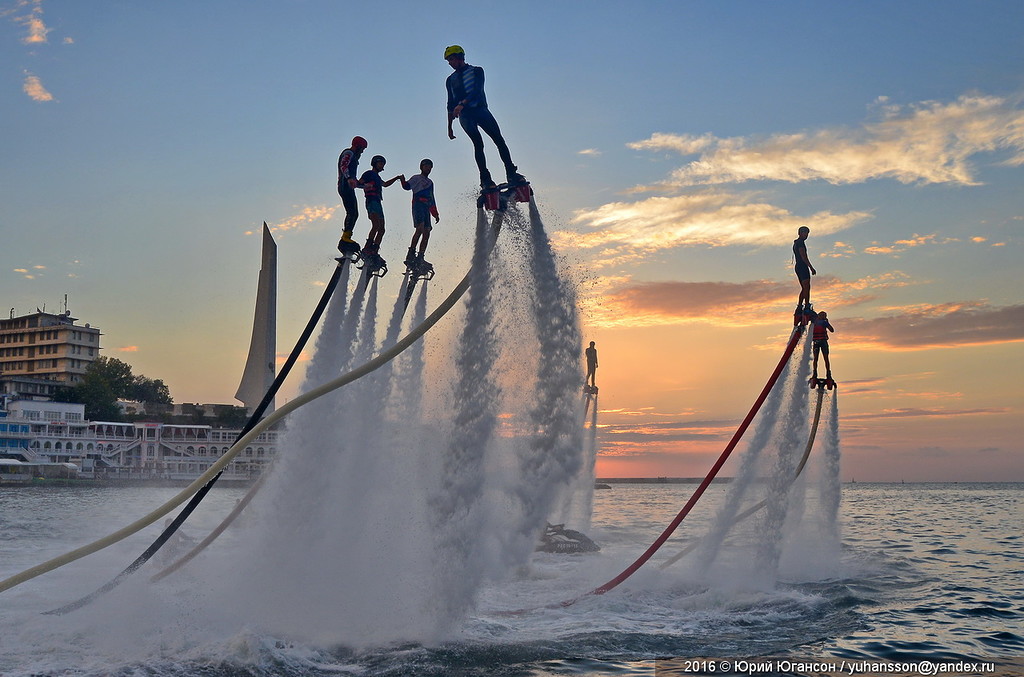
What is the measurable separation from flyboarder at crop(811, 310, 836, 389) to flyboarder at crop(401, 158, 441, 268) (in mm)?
12669

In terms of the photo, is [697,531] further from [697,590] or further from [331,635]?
[331,635]

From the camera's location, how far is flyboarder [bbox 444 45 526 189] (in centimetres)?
1547

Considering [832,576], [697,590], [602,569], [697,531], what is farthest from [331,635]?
[697,531]

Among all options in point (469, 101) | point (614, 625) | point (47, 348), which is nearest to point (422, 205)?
point (469, 101)

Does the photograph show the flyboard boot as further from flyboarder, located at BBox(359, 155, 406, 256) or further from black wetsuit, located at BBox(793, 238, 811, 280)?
black wetsuit, located at BBox(793, 238, 811, 280)

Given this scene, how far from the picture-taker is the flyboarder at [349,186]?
19625mm

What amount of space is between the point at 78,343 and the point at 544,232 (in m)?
174

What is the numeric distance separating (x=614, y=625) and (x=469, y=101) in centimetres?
1164

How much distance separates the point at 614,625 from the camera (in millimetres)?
17734

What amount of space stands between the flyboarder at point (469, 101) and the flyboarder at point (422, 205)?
4.34 meters

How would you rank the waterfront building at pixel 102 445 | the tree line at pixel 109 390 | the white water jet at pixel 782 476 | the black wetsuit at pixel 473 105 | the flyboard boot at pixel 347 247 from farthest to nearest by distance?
the tree line at pixel 109 390 < the waterfront building at pixel 102 445 < the white water jet at pixel 782 476 < the flyboard boot at pixel 347 247 < the black wetsuit at pixel 473 105

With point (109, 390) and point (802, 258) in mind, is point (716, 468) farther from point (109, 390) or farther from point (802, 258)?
point (109, 390)

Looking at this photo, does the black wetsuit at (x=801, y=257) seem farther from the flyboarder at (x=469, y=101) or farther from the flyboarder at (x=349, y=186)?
the flyboarder at (x=349, y=186)

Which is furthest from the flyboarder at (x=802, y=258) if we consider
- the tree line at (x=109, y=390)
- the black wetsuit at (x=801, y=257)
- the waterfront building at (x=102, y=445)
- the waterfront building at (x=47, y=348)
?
the waterfront building at (x=47, y=348)
